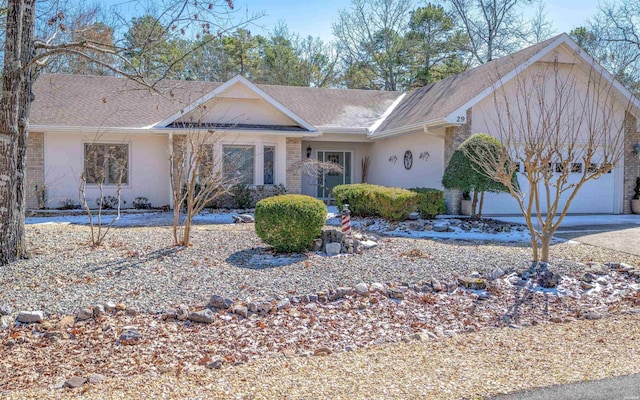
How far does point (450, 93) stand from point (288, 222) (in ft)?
34.4

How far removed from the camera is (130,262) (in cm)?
757

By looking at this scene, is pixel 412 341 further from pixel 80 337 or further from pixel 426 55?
pixel 426 55

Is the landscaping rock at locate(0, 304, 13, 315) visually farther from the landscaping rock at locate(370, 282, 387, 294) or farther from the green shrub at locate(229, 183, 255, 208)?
the green shrub at locate(229, 183, 255, 208)

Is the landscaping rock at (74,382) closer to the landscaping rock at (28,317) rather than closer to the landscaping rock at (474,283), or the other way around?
the landscaping rock at (28,317)

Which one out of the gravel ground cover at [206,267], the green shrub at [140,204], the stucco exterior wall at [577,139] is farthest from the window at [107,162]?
the stucco exterior wall at [577,139]

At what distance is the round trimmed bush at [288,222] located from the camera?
8.32 metres

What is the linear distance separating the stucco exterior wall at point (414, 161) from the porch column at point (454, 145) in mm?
329

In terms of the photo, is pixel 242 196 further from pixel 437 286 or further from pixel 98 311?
pixel 98 311

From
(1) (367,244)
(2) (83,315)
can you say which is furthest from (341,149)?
(2) (83,315)

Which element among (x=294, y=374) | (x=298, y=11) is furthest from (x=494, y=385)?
(x=298, y=11)

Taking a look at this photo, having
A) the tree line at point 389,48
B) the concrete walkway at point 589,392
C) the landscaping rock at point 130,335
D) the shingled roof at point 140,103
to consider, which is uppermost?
the tree line at point 389,48

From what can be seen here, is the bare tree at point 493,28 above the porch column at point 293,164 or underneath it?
above

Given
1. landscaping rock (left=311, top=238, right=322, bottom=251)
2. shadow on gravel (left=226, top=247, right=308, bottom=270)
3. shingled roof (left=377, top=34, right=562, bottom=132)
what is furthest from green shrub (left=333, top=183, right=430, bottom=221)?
shadow on gravel (left=226, top=247, right=308, bottom=270)

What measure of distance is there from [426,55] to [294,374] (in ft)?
95.4
